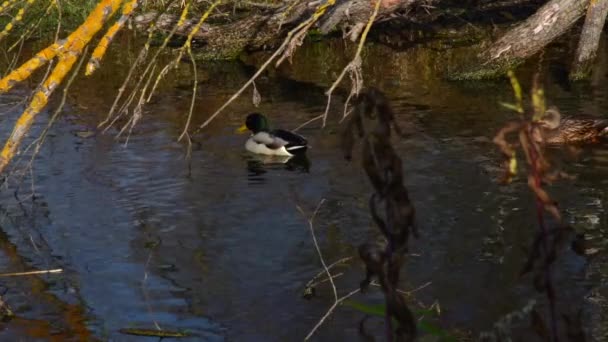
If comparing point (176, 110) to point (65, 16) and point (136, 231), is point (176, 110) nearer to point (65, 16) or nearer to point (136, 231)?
point (136, 231)

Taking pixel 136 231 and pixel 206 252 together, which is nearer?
pixel 206 252

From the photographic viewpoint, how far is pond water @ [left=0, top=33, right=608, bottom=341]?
7.25 m

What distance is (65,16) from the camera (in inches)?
876

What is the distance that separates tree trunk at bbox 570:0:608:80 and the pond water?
264mm

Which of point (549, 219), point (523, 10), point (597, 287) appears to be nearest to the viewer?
point (597, 287)

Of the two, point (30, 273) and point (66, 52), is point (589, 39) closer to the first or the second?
point (30, 273)

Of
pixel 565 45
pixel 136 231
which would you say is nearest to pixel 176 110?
pixel 136 231

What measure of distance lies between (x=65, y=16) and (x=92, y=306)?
15.6 meters

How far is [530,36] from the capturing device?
15.3m

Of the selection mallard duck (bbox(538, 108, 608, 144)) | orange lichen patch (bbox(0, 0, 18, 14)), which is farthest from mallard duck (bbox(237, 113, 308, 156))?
orange lichen patch (bbox(0, 0, 18, 14))

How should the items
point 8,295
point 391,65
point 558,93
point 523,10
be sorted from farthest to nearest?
point 523,10
point 391,65
point 558,93
point 8,295

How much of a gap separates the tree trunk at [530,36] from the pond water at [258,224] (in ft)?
1.71

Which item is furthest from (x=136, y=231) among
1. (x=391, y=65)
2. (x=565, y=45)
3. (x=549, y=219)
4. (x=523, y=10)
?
(x=523, y=10)

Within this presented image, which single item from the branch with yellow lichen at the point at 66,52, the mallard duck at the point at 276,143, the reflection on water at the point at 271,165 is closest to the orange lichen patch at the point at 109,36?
the branch with yellow lichen at the point at 66,52
